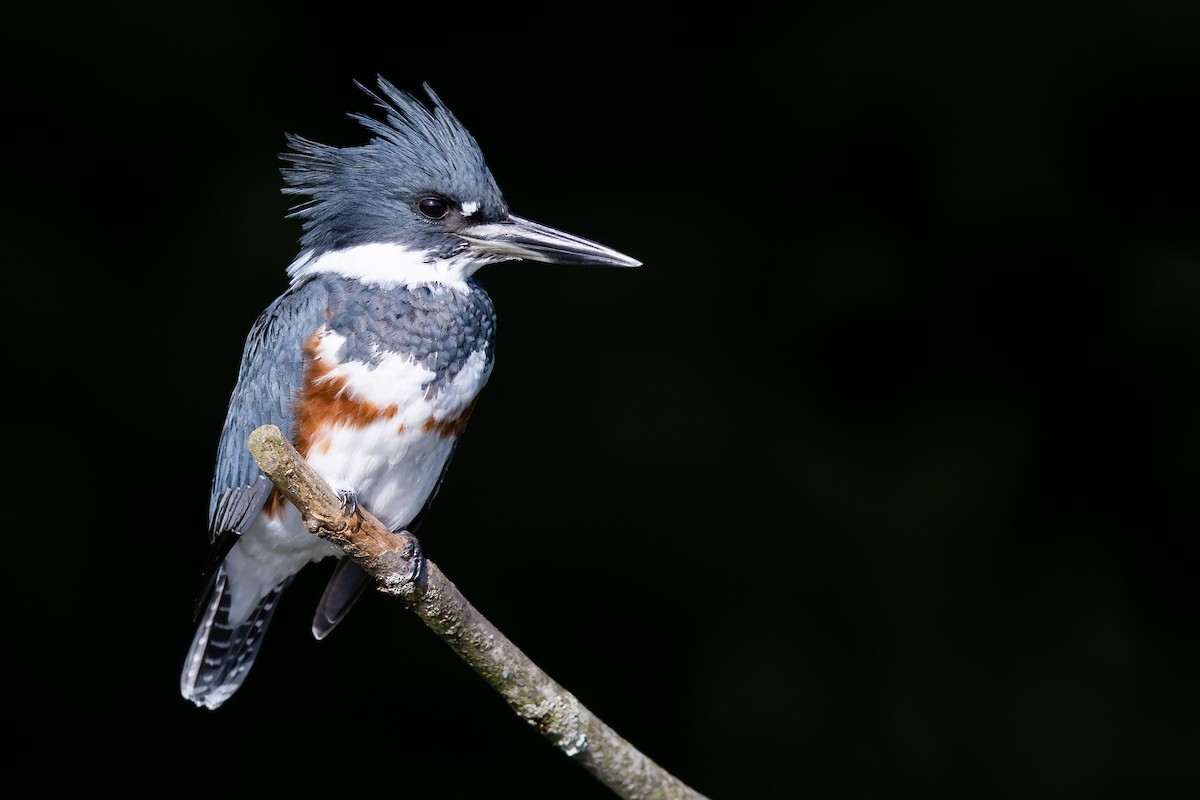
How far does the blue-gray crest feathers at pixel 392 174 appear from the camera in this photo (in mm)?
1668

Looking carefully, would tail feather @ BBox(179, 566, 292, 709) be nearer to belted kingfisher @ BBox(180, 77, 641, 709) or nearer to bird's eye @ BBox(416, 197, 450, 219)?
belted kingfisher @ BBox(180, 77, 641, 709)

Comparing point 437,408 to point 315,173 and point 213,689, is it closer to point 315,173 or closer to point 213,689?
point 315,173

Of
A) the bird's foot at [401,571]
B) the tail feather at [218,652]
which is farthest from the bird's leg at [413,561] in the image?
the tail feather at [218,652]

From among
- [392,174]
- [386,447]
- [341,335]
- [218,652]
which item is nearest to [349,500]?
[386,447]

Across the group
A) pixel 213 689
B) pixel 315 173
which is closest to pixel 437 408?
pixel 315 173

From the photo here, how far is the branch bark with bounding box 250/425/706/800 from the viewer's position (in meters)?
1.46

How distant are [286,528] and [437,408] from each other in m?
0.34

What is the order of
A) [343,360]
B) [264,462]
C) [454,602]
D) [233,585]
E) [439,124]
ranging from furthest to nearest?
1. [233,585]
2. [439,124]
3. [343,360]
4. [454,602]
5. [264,462]

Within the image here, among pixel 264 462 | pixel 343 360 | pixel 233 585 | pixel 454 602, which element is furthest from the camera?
pixel 233 585

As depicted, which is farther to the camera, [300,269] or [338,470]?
[300,269]

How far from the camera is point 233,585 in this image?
75.6 inches

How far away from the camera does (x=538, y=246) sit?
5.44ft

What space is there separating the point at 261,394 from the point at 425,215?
33 cm

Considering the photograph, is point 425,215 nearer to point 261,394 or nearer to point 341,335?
point 341,335
